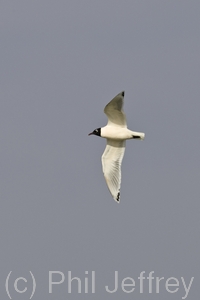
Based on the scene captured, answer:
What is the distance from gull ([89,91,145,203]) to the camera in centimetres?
2939

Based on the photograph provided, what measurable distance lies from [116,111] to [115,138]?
0.94 m

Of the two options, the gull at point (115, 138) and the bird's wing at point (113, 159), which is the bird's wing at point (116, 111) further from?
the bird's wing at point (113, 159)

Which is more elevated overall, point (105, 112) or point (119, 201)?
point (105, 112)

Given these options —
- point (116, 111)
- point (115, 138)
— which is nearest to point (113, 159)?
point (115, 138)

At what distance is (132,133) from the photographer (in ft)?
97.9

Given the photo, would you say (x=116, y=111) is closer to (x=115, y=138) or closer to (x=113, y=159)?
(x=115, y=138)

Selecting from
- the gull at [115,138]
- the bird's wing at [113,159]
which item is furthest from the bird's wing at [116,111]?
the bird's wing at [113,159]

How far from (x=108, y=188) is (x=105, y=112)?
1822 millimetres

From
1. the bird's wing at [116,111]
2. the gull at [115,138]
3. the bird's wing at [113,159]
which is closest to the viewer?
the bird's wing at [116,111]

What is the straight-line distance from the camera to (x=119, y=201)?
1173 inches

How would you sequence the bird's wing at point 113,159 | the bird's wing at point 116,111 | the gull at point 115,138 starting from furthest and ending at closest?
the bird's wing at point 113,159 < the gull at point 115,138 < the bird's wing at point 116,111

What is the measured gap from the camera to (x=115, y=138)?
3016cm

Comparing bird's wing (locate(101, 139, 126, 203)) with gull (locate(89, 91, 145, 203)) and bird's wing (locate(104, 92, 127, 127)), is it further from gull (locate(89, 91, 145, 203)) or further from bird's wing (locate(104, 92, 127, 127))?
bird's wing (locate(104, 92, 127, 127))

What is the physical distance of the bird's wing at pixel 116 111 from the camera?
29.1m
